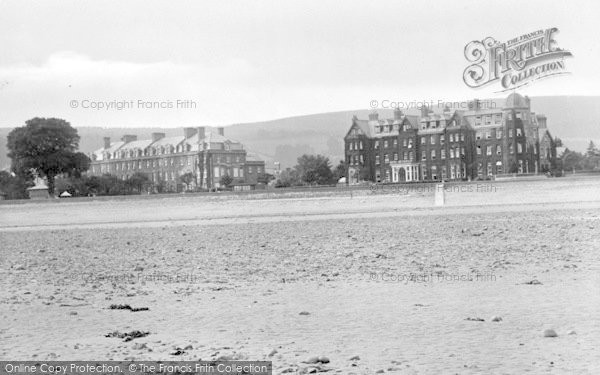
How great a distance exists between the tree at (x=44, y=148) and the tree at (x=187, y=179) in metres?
12.7

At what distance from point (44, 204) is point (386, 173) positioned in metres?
55.1

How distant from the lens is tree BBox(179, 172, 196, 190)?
8451 cm

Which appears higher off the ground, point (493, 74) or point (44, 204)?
point (493, 74)

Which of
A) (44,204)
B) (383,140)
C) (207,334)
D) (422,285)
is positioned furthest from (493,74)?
(383,140)

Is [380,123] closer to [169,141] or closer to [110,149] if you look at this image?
[169,141]

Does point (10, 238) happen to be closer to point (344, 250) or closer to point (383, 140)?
point (344, 250)

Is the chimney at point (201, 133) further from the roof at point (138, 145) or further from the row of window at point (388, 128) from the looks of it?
the row of window at point (388, 128)

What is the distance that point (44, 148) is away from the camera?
73.1 meters

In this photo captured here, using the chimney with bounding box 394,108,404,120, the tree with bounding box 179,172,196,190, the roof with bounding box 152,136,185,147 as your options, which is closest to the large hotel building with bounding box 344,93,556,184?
the chimney with bounding box 394,108,404,120

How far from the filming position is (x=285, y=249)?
2003cm

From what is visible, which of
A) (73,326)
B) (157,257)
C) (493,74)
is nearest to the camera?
(73,326)

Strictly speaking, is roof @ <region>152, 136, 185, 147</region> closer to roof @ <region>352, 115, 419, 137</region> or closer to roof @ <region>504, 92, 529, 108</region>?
roof @ <region>352, 115, 419, 137</region>

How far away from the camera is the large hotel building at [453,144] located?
309 ft

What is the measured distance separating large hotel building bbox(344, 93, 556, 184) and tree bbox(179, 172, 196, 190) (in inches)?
878
